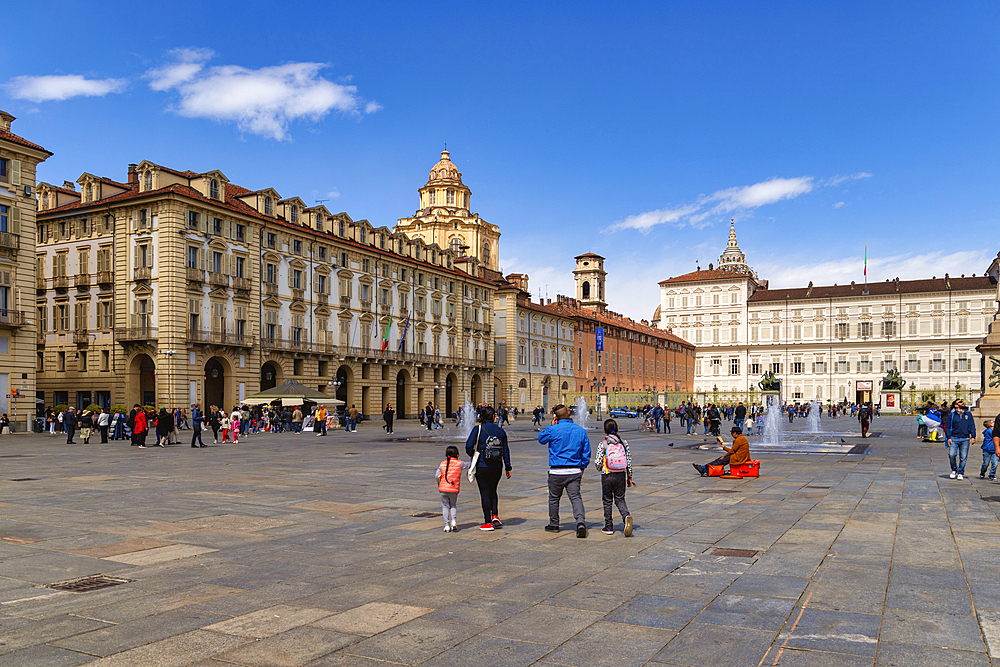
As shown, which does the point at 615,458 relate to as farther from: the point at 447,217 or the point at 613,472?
the point at 447,217

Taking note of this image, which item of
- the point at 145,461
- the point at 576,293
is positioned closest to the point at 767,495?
the point at 145,461

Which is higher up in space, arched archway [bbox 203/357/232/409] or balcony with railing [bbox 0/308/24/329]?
balcony with railing [bbox 0/308/24/329]

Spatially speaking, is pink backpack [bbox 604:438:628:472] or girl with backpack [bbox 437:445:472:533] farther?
girl with backpack [bbox 437:445:472:533]

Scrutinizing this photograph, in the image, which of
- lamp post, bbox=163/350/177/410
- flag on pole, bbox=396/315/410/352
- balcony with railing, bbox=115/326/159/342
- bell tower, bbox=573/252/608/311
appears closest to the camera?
lamp post, bbox=163/350/177/410

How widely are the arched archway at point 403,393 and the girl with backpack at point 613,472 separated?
5978cm

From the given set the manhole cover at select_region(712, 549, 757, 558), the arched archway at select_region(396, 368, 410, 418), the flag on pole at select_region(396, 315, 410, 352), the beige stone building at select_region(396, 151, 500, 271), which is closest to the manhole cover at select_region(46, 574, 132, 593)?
the manhole cover at select_region(712, 549, 757, 558)

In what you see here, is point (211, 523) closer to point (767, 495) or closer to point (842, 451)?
point (767, 495)

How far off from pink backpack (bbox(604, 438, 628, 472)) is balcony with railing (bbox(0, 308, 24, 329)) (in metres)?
38.7

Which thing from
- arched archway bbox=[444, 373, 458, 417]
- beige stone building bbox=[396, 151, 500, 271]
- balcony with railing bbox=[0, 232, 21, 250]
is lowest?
arched archway bbox=[444, 373, 458, 417]

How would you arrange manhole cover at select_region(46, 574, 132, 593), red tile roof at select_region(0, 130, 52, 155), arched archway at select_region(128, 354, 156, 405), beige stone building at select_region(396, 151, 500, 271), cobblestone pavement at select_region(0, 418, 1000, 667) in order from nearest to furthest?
cobblestone pavement at select_region(0, 418, 1000, 667) < manhole cover at select_region(46, 574, 132, 593) < red tile roof at select_region(0, 130, 52, 155) < arched archway at select_region(128, 354, 156, 405) < beige stone building at select_region(396, 151, 500, 271)

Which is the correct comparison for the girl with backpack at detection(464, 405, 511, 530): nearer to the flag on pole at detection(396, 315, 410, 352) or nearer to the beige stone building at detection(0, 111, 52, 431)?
the beige stone building at detection(0, 111, 52, 431)

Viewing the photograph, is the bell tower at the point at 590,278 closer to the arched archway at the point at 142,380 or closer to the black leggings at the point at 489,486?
the arched archway at the point at 142,380

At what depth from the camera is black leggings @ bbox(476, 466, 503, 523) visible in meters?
10.9

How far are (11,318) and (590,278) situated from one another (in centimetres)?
9934
